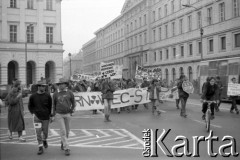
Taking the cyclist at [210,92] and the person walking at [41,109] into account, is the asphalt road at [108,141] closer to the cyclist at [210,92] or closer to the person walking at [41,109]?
the person walking at [41,109]

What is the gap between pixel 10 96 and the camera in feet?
33.0

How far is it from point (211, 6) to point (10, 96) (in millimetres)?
37146

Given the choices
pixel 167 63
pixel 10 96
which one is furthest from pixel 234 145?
pixel 167 63

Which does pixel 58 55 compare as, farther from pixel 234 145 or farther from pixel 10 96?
pixel 234 145

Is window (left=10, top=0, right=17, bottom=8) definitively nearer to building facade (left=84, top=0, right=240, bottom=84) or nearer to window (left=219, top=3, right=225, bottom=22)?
building facade (left=84, top=0, right=240, bottom=84)

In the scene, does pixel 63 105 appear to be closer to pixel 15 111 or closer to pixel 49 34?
pixel 15 111

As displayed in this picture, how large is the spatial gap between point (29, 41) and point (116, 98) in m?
20.7

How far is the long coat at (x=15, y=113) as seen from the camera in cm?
991

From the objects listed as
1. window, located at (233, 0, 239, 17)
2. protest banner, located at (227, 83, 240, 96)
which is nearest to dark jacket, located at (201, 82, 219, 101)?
protest banner, located at (227, 83, 240, 96)

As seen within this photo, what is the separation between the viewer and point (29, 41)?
119ft

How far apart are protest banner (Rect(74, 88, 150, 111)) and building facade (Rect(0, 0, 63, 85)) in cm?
1163

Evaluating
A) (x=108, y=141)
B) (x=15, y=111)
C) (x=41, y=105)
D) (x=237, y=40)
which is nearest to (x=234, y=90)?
(x=108, y=141)

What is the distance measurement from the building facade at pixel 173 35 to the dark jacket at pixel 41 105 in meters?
29.2

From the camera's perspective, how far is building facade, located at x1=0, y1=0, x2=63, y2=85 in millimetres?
29500
